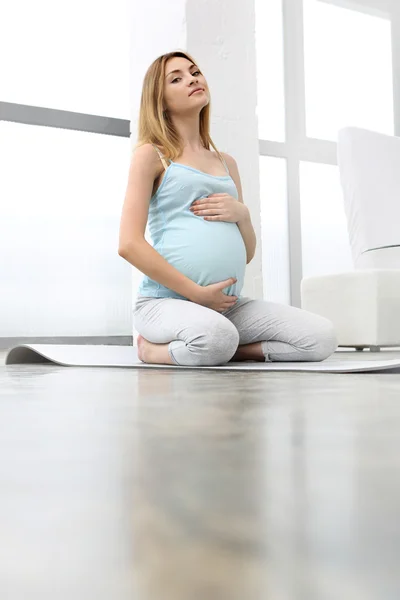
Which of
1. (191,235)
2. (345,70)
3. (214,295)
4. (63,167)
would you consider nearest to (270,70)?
(345,70)

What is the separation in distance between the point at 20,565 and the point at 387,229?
2.57m

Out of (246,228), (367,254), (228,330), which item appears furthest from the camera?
(367,254)

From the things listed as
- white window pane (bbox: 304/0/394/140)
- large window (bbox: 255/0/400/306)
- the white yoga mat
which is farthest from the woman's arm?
white window pane (bbox: 304/0/394/140)

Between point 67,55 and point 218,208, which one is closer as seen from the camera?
point 218,208

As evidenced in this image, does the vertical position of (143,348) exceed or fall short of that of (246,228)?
it falls short

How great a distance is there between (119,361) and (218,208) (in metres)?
0.38

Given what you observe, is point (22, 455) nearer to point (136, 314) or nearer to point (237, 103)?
point (136, 314)

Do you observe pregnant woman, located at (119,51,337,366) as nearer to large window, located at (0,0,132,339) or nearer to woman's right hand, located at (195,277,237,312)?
woman's right hand, located at (195,277,237,312)

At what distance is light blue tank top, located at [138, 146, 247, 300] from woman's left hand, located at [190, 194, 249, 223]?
11 millimetres

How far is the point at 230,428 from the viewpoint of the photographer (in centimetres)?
44

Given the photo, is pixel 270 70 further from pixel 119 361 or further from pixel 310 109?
pixel 119 361

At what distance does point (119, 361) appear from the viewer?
1.37m

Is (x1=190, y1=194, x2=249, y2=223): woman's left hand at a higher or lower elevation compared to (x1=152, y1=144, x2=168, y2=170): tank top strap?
lower

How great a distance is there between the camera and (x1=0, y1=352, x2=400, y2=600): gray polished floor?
155mm
